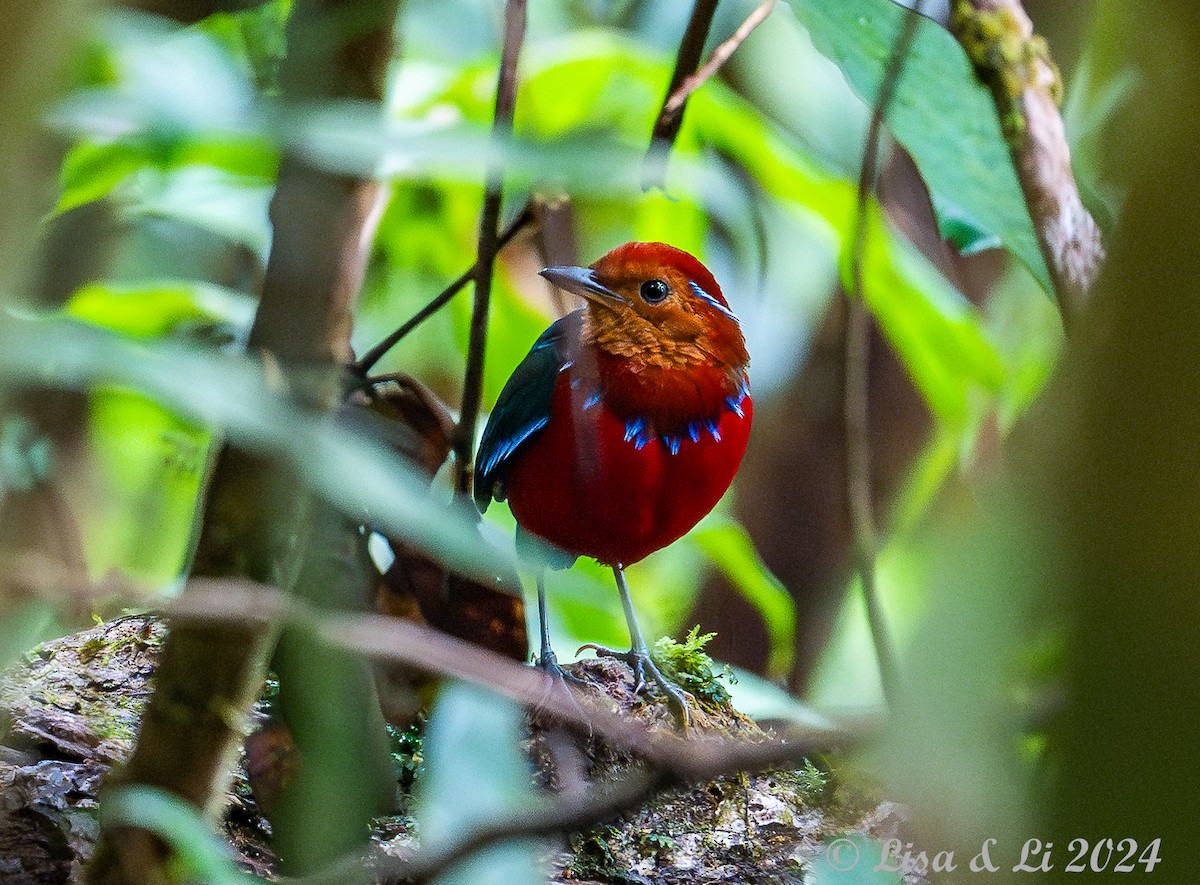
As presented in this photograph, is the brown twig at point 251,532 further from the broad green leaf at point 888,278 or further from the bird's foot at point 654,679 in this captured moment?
the broad green leaf at point 888,278

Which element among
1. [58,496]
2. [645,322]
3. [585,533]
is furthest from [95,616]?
[645,322]

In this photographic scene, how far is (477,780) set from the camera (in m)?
0.68

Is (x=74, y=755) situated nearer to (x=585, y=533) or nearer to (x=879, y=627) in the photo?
(x=585, y=533)

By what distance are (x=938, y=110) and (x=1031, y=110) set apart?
0.50 feet

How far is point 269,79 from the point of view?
0.75m

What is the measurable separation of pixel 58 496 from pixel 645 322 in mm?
715

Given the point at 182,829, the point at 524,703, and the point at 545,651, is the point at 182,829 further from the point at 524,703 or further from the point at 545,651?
the point at 545,651

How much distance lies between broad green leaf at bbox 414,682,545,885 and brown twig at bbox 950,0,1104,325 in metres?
0.59

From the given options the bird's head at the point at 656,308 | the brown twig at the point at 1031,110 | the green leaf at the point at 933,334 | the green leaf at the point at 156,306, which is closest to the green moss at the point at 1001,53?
the brown twig at the point at 1031,110

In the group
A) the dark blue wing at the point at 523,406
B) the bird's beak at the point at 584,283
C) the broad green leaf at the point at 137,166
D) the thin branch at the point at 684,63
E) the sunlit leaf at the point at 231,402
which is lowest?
the dark blue wing at the point at 523,406

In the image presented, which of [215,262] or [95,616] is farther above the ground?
[215,262]

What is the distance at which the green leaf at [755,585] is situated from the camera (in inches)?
41.7

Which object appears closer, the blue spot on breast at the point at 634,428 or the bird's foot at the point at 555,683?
the bird's foot at the point at 555,683

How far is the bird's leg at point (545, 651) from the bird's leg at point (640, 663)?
3 cm
